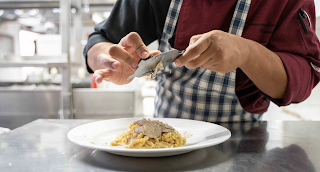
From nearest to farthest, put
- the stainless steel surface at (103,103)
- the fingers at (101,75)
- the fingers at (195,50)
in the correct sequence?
the fingers at (195,50)
the fingers at (101,75)
the stainless steel surface at (103,103)

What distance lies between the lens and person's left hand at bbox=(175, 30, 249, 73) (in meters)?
0.58

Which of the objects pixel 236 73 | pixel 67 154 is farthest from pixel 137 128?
pixel 236 73

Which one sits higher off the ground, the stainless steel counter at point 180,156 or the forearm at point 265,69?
Answer: the forearm at point 265,69

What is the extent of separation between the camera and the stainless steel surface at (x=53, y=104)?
2043mm

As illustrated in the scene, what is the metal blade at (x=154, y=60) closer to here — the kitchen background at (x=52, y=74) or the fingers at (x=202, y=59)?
the fingers at (x=202, y=59)

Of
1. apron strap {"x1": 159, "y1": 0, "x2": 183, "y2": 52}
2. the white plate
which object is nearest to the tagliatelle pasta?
the white plate

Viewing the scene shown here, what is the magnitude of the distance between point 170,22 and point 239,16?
28 centimetres

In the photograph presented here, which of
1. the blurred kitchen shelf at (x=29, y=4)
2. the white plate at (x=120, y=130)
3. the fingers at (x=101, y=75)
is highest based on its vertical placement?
the blurred kitchen shelf at (x=29, y=4)

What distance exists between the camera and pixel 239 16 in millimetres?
913

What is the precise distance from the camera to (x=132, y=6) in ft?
3.55

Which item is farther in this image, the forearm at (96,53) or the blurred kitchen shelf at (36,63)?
the blurred kitchen shelf at (36,63)

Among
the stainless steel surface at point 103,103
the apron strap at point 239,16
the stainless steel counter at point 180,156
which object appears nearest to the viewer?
the stainless steel counter at point 180,156

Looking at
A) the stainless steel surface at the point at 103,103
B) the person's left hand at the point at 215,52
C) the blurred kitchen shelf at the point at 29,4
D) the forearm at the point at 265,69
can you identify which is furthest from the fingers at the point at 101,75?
the blurred kitchen shelf at the point at 29,4

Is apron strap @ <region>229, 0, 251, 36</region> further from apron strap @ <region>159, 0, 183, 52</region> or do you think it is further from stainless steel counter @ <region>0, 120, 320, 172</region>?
stainless steel counter @ <region>0, 120, 320, 172</region>
